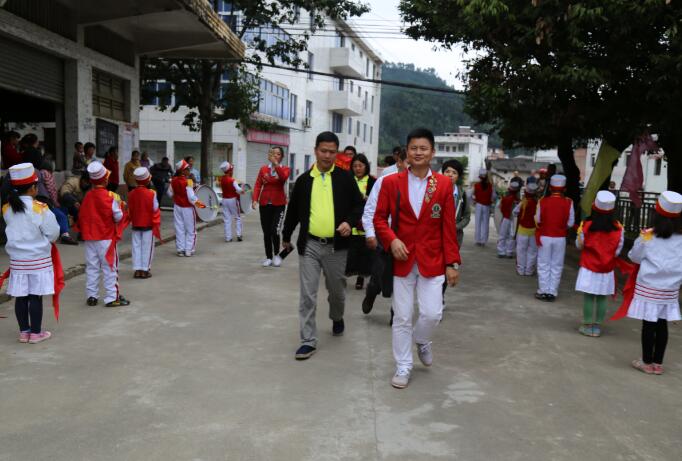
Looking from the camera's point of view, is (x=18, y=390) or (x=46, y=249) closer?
(x=18, y=390)

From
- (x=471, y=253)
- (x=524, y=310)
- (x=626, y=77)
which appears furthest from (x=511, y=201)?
(x=524, y=310)

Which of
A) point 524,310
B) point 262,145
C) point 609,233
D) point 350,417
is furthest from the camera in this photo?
point 262,145

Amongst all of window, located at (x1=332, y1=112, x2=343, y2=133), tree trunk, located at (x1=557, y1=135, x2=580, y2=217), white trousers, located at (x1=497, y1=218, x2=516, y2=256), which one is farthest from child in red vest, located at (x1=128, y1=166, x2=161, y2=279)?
window, located at (x1=332, y1=112, x2=343, y2=133)

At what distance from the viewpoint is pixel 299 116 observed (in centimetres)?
3650

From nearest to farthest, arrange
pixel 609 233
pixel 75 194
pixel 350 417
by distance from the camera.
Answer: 1. pixel 350 417
2. pixel 609 233
3. pixel 75 194

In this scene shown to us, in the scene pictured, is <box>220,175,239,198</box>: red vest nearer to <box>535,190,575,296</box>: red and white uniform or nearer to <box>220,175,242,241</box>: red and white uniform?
<box>220,175,242,241</box>: red and white uniform

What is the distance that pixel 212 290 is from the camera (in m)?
7.63

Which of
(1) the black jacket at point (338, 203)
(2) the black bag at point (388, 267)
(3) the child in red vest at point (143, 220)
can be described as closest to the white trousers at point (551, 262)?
(1) the black jacket at point (338, 203)

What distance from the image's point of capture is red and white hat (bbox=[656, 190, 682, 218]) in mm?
4977

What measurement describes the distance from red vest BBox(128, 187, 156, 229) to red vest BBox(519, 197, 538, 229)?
19.3 feet

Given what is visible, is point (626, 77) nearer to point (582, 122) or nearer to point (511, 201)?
point (582, 122)

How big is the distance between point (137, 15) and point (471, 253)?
8142mm

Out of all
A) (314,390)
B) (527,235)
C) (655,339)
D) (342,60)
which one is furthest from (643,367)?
(342,60)

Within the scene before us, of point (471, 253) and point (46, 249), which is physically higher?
→ point (46, 249)
